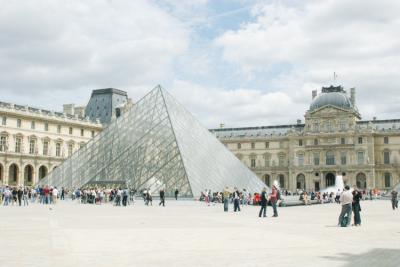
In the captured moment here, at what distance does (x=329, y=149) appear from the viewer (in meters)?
75.4

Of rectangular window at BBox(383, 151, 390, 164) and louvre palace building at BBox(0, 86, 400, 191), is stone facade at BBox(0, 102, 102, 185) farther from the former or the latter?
rectangular window at BBox(383, 151, 390, 164)

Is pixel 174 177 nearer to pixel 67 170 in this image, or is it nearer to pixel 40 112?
pixel 67 170

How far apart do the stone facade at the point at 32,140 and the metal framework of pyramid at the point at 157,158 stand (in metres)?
24.5

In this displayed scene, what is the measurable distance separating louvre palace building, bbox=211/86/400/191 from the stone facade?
100 feet

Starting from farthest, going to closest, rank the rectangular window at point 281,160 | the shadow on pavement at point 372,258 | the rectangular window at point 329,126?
1. the rectangular window at point 281,160
2. the rectangular window at point 329,126
3. the shadow on pavement at point 372,258

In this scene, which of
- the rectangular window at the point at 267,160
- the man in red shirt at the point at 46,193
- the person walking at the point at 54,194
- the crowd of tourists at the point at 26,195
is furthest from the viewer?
the rectangular window at the point at 267,160

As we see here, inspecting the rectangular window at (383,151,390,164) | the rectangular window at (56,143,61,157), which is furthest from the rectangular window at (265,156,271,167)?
the rectangular window at (56,143,61,157)

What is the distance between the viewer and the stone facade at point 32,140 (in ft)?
177

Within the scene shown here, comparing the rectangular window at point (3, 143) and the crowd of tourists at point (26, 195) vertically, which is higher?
the rectangular window at point (3, 143)

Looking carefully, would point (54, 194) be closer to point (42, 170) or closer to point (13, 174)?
point (13, 174)

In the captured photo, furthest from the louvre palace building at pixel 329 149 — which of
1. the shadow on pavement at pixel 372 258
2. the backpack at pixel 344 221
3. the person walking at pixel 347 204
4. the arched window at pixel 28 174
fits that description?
the shadow on pavement at pixel 372 258

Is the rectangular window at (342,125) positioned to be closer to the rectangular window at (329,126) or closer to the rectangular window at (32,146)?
the rectangular window at (329,126)

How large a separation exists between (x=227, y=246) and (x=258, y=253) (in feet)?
3.06

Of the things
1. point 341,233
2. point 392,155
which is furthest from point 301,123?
point 341,233
